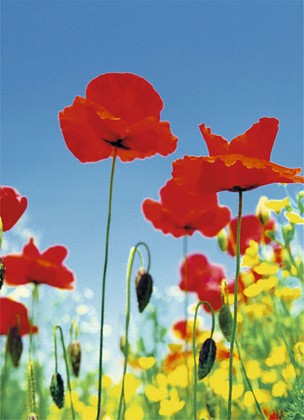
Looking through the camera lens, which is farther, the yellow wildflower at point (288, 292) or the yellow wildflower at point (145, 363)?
the yellow wildflower at point (145, 363)

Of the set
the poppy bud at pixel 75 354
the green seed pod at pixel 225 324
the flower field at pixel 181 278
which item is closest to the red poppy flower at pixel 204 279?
the flower field at pixel 181 278

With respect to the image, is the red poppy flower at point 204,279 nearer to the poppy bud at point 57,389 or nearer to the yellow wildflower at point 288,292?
the yellow wildflower at point 288,292

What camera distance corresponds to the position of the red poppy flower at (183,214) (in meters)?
1.84

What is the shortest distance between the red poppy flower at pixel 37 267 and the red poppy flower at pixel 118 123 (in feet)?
1.78

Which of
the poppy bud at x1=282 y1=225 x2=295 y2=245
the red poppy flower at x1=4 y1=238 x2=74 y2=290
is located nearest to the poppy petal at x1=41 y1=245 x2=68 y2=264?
the red poppy flower at x1=4 y1=238 x2=74 y2=290

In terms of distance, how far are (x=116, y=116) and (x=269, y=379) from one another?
1.22 meters

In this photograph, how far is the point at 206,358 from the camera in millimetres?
1043

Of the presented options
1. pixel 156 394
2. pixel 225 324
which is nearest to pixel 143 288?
pixel 225 324

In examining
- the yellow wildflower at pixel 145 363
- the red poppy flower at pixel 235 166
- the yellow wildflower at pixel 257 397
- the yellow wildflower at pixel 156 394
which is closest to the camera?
the red poppy flower at pixel 235 166

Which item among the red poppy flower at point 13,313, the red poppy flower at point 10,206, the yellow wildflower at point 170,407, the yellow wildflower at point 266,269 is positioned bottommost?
the yellow wildflower at point 170,407

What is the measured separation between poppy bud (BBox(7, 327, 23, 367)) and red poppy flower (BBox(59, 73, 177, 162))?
18.9 inches

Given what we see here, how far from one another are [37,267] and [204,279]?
789 millimetres

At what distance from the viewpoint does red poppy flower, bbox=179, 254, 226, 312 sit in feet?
7.31

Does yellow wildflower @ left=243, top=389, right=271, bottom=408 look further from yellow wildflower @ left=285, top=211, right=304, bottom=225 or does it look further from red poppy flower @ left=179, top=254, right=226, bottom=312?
yellow wildflower @ left=285, top=211, right=304, bottom=225
